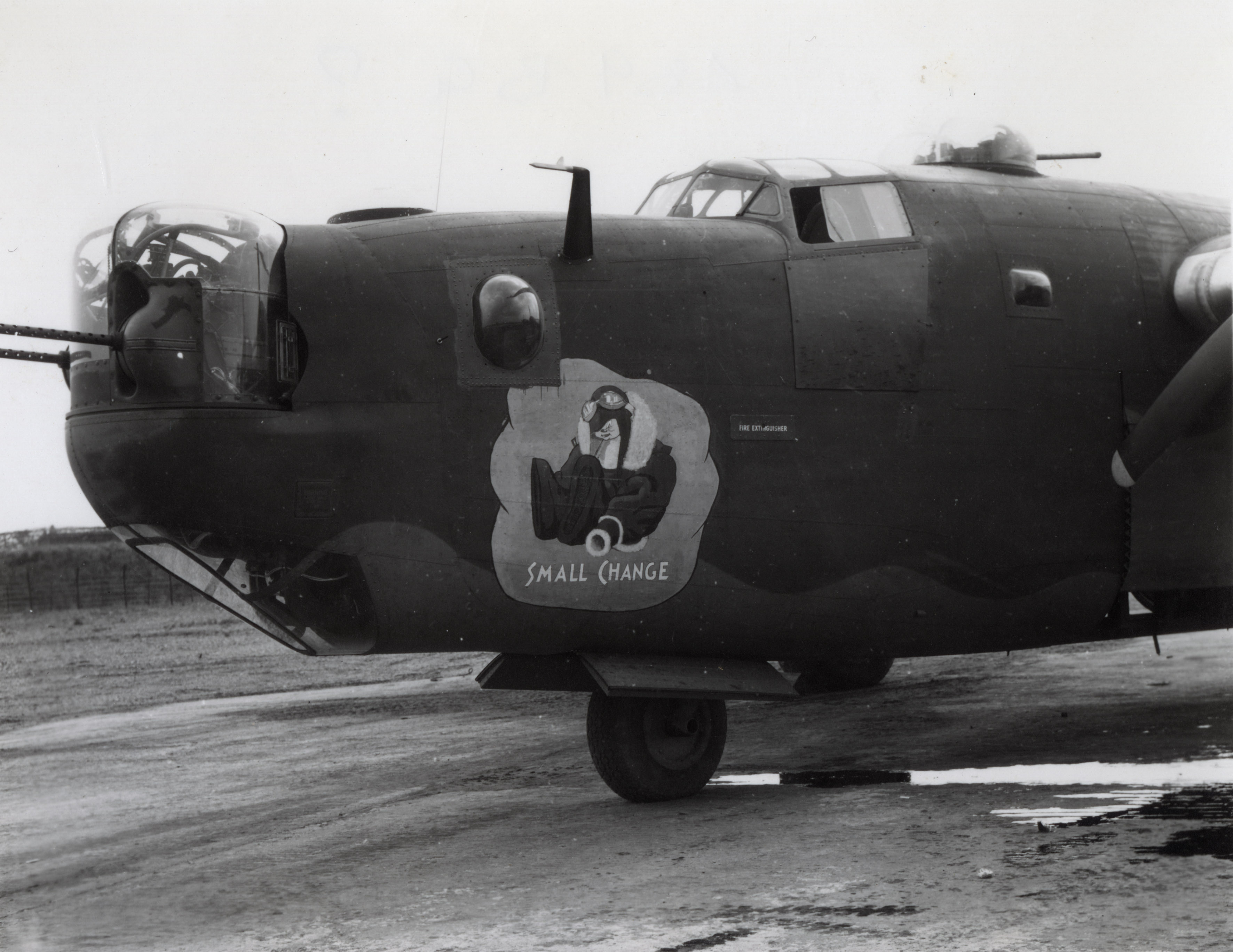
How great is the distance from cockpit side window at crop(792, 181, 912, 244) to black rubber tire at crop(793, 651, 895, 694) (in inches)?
280

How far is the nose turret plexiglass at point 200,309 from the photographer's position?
8359mm

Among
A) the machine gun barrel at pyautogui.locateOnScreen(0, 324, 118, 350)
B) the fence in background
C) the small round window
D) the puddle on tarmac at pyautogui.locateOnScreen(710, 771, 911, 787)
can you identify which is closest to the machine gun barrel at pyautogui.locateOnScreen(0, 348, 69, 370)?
the machine gun barrel at pyautogui.locateOnScreen(0, 324, 118, 350)

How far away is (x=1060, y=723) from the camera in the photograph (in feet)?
43.2

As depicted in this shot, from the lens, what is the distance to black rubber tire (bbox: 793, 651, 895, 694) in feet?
53.3

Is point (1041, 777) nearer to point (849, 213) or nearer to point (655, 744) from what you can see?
point (655, 744)

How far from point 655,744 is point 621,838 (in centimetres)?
107

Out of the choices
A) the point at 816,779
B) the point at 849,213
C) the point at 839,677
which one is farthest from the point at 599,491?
the point at 839,677

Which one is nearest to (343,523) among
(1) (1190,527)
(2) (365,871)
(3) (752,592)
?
(2) (365,871)

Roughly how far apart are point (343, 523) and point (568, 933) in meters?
3.05

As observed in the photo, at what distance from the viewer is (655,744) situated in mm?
9852

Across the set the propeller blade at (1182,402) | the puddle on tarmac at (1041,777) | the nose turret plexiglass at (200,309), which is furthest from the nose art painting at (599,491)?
the propeller blade at (1182,402)

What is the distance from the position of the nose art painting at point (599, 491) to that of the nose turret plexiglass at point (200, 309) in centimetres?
155

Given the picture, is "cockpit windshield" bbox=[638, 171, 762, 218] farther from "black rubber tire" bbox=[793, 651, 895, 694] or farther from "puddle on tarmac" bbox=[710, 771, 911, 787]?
"black rubber tire" bbox=[793, 651, 895, 694]

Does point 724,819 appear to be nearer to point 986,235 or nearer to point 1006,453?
point 1006,453
